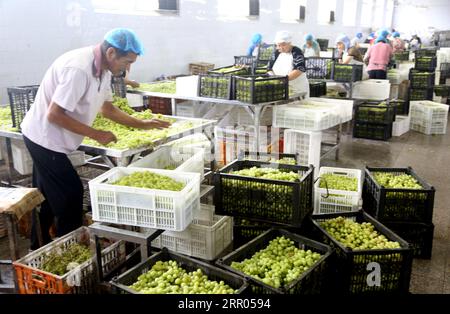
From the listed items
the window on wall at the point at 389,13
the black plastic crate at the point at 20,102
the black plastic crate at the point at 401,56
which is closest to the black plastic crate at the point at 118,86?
the black plastic crate at the point at 20,102

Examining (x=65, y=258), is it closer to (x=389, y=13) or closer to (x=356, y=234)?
(x=356, y=234)

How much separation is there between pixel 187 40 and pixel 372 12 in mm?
15841

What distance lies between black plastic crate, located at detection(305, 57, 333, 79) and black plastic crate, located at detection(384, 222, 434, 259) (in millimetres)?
4462

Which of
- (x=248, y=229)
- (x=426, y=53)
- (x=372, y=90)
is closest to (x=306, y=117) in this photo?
(x=248, y=229)

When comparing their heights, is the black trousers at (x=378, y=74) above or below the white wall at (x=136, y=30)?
below

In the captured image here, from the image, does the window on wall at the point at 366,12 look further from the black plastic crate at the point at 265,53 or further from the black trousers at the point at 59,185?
the black trousers at the point at 59,185

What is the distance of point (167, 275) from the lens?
214 centimetres

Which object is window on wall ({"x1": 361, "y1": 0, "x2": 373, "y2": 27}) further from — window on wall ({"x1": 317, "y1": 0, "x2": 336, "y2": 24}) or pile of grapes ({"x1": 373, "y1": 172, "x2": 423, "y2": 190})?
pile of grapes ({"x1": 373, "y1": 172, "x2": 423, "y2": 190})

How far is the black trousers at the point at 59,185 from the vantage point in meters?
2.68

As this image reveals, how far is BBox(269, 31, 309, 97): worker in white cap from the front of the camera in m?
5.07

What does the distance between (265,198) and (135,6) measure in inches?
225

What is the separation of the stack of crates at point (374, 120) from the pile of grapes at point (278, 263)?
4.83 meters

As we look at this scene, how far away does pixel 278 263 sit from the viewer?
227cm
